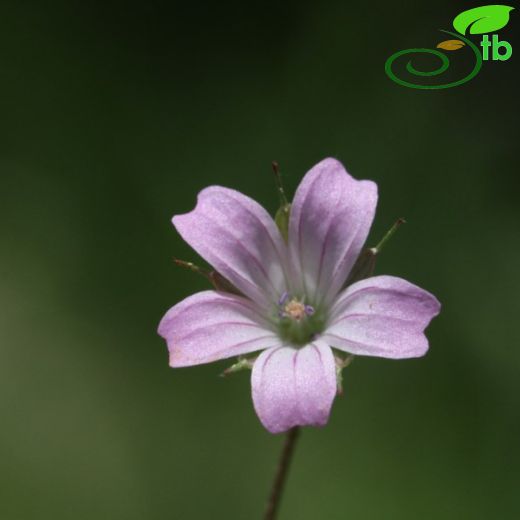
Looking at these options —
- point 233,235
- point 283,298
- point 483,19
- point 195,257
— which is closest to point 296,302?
point 283,298

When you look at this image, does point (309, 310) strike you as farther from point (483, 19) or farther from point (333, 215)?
point (483, 19)

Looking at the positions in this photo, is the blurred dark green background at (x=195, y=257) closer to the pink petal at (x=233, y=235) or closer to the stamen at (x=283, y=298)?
the stamen at (x=283, y=298)

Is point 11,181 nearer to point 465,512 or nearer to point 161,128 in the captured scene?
point 161,128

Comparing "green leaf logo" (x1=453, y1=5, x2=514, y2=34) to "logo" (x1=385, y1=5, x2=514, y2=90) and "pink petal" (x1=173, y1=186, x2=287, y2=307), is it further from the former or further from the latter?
"pink petal" (x1=173, y1=186, x2=287, y2=307)

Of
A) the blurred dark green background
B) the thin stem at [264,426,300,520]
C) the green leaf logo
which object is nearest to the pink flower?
the thin stem at [264,426,300,520]

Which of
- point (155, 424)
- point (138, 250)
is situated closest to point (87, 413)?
point (155, 424)

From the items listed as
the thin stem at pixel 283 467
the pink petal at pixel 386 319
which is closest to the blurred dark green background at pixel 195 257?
the thin stem at pixel 283 467
